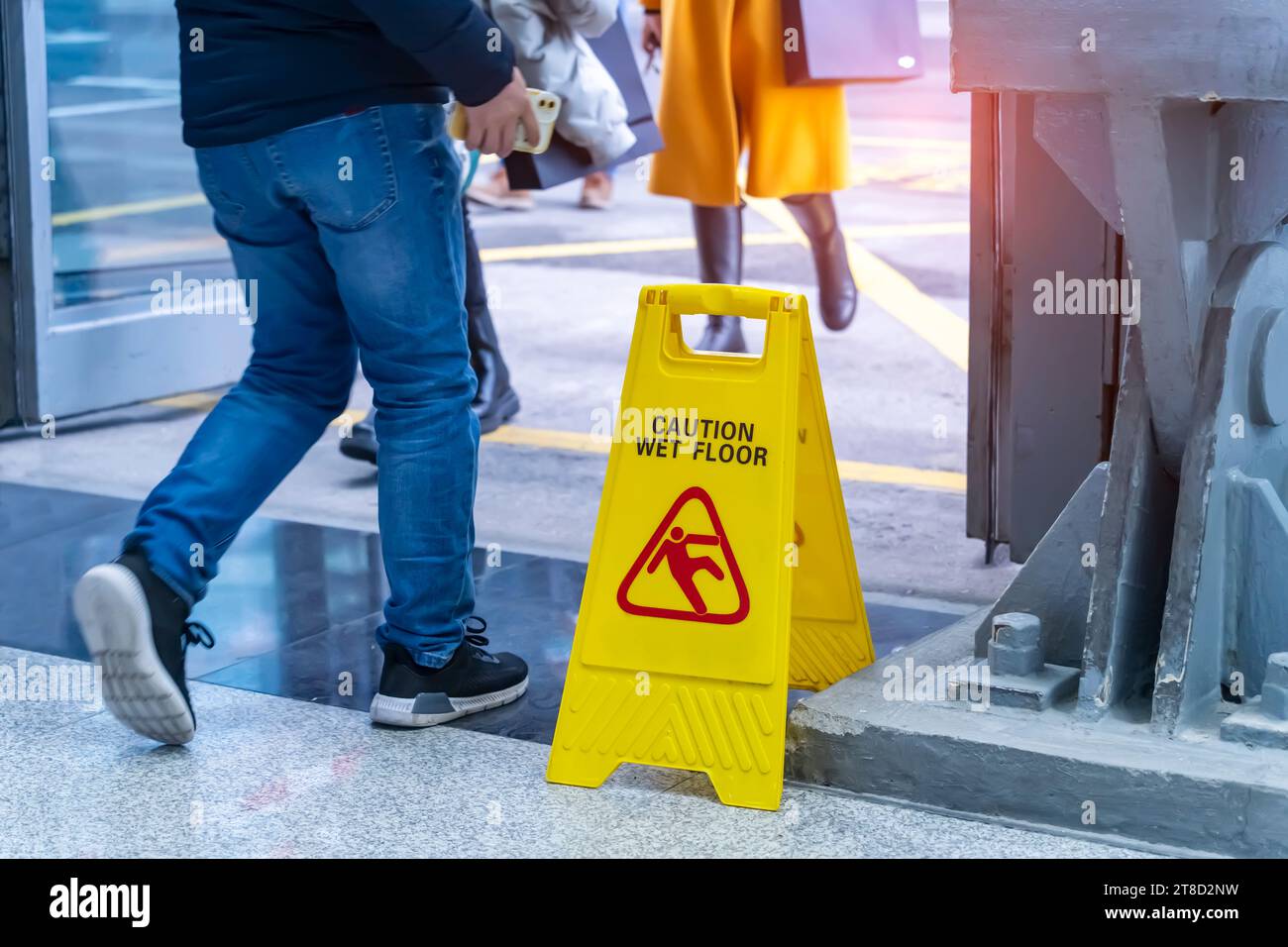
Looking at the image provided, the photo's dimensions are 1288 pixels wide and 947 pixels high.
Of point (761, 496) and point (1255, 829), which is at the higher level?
point (761, 496)

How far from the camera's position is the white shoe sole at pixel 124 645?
124 inches

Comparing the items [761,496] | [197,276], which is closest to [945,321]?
[197,276]

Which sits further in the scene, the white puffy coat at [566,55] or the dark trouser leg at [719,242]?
the dark trouser leg at [719,242]

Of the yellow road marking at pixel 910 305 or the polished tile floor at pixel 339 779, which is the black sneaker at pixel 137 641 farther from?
the yellow road marking at pixel 910 305

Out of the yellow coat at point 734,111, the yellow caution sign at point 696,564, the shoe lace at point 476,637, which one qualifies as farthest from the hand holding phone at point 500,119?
the yellow coat at point 734,111

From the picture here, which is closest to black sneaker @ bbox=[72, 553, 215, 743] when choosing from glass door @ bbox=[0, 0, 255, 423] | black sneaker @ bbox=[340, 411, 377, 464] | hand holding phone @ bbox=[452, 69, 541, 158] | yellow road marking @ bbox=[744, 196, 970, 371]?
hand holding phone @ bbox=[452, 69, 541, 158]

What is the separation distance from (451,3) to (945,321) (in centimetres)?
491

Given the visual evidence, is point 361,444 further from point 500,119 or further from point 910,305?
point 910,305

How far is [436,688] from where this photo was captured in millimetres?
3451

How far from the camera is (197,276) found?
6625 millimetres

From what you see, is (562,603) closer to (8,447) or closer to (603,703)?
(603,703)

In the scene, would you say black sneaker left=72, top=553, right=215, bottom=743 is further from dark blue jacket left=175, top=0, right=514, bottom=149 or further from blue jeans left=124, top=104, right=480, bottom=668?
dark blue jacket left=175, top=0, right=514, bottom=149

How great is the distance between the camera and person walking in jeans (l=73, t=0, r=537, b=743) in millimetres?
3156

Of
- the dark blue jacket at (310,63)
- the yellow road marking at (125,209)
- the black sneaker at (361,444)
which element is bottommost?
the black sneaker at (361,444)
